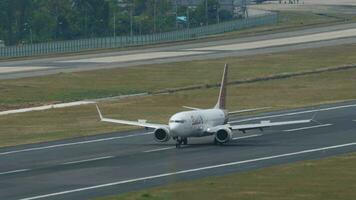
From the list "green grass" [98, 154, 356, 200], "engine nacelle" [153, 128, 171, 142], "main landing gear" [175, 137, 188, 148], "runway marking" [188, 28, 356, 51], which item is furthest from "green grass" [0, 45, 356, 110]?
"green grass" [98, 154, 356, 200]

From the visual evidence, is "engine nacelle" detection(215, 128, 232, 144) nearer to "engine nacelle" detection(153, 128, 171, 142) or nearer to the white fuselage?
the white fuselage

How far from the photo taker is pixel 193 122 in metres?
84.9

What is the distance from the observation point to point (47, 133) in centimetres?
9925

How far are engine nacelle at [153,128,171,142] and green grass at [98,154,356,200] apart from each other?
11.8 metres

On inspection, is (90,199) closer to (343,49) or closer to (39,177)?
(39,177)

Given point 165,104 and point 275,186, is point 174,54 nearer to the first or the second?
point 165,104

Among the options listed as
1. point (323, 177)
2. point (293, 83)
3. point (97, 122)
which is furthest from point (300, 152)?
point (293, 83)

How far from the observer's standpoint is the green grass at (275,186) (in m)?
64.6

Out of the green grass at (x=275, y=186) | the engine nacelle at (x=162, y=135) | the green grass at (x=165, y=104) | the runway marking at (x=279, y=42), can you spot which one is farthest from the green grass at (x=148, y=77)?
the green grass at (x=275, y=186)

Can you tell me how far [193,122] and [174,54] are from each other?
3585 inches

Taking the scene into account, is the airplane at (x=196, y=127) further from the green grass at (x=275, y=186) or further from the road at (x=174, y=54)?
the road at (x=174, y=54)

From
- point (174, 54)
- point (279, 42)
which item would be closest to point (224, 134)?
point (174, 54)

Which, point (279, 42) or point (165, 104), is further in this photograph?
point (279, 42)

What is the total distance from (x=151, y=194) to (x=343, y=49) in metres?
111
